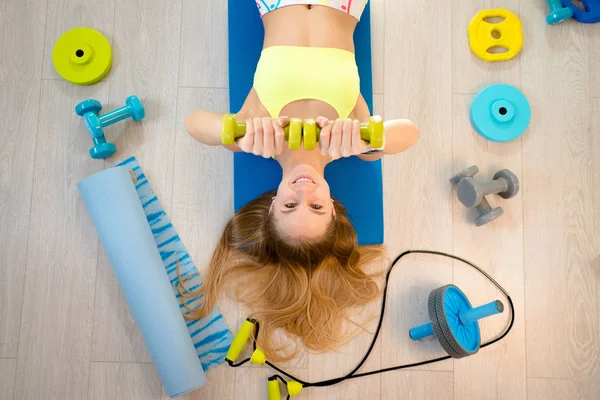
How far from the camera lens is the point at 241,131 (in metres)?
1.23

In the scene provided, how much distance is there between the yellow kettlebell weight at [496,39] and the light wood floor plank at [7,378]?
1.79 meters

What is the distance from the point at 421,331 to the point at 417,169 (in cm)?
52

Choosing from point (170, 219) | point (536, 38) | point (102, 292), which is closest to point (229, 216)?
point (170, 219)

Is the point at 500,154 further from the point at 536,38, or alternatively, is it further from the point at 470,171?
the point at 536,38

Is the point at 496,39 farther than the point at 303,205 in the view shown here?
Yes

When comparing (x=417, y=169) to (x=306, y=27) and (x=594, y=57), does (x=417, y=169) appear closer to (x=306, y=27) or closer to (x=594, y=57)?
(x=306, y=27)

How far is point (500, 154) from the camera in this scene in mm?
1728

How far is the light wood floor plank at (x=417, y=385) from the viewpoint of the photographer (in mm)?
1628

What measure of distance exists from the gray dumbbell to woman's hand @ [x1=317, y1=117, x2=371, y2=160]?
501mm

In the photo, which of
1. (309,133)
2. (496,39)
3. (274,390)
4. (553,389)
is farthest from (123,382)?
(496,39)

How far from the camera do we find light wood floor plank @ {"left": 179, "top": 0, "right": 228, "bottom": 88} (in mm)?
1734

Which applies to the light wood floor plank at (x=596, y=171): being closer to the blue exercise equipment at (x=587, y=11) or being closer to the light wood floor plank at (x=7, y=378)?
the blue exercise equipment at (x=587, y=11)

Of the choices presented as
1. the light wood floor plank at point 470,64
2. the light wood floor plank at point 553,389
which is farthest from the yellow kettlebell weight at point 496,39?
the light wood floor plank at point 553,389

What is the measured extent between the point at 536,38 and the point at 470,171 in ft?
1.81
